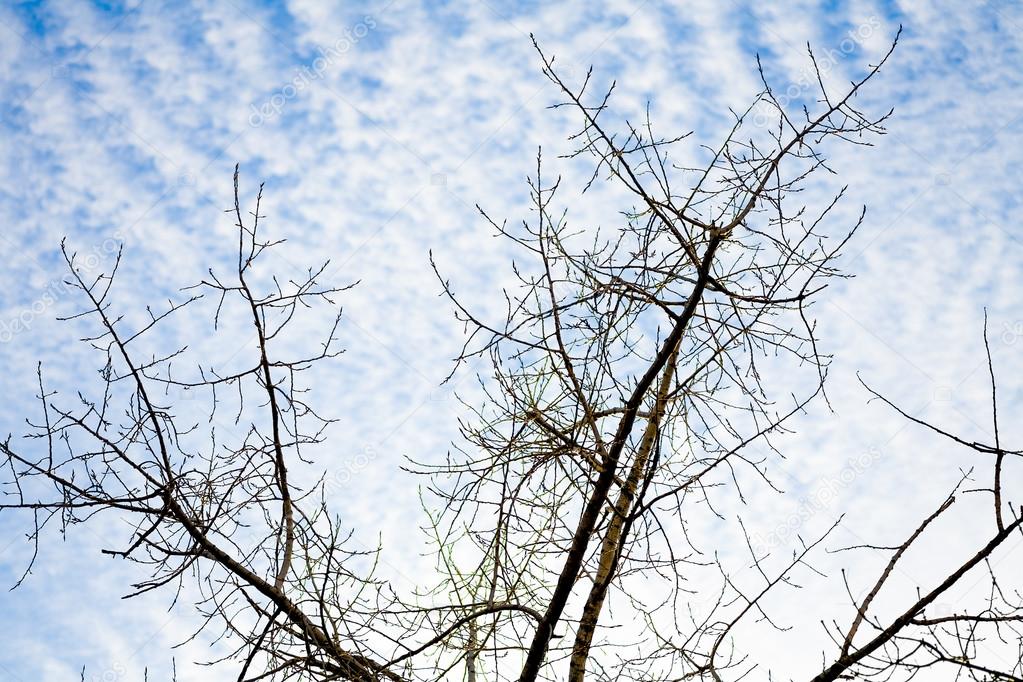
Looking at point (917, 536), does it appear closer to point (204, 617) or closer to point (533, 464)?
point (533, 464)

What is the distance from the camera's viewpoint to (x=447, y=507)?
4188 millimetres

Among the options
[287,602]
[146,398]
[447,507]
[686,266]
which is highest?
[686,266]

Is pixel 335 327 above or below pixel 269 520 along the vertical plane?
above

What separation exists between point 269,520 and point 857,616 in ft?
8.34

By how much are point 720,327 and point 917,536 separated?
1.15 metres

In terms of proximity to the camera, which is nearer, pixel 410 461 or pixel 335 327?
pixel 410 461

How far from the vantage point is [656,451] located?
3.98 m

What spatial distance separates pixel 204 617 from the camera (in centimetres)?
435

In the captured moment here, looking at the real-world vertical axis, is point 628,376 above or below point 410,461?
above

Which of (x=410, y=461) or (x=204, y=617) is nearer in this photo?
(x=410, y=461)

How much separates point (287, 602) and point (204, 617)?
0.47m

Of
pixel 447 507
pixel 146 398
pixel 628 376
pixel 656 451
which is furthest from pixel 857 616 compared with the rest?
pixel 146 398

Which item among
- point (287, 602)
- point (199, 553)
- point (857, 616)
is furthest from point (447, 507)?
point (857, 616)

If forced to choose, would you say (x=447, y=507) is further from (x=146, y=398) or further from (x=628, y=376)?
(x=146, y=398)
